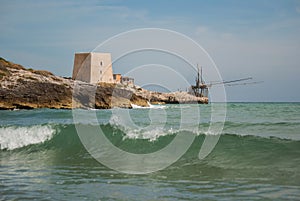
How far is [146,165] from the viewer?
929 cm

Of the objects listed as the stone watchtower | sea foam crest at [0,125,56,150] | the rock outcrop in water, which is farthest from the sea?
the stone watchtower

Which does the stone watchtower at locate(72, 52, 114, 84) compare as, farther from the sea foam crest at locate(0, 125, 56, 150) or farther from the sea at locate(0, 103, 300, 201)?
the sea at locate(0, 103, 300, 201)

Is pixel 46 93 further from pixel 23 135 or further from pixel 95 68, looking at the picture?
pixel 23 135

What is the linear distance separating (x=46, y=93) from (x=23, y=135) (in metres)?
31.6

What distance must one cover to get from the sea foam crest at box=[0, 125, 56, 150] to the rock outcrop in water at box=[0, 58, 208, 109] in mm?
27174

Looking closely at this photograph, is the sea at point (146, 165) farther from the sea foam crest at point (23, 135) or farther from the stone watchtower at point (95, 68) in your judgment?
the stone watchtower at point (95, 68)

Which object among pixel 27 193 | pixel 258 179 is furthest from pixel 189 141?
pixel 27 193

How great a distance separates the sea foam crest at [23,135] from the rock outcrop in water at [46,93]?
27174 millimetres

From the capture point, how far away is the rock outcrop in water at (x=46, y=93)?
42.2 m

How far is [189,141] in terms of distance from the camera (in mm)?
12016

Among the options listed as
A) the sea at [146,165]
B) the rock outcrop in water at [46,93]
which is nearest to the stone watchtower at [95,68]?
the rock outcrop in water at [46,93]

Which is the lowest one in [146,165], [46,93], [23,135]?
[146,165]

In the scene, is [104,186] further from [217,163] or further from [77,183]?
[217,163]

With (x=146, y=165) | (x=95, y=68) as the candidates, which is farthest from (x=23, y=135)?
(x=95, y=68)
